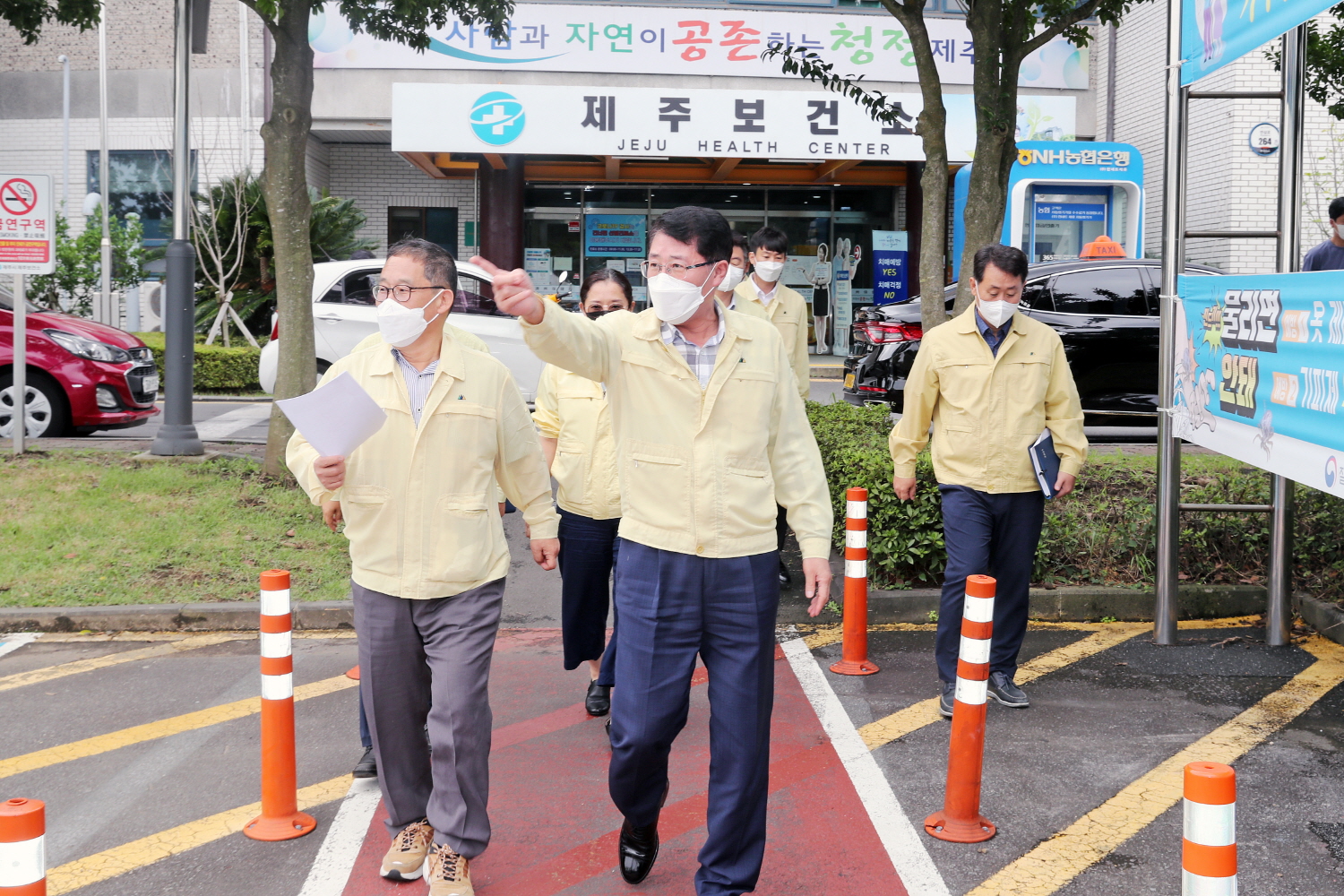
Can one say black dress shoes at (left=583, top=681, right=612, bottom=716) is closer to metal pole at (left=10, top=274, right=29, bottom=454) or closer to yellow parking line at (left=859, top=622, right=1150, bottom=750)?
yellow parking line at (left=859, top=622, right=1150, bottom=750)

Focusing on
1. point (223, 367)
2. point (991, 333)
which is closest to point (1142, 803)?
point (991, 333)

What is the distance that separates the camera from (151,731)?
509 centimetres

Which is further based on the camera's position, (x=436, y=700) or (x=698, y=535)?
(x=436, y=700)

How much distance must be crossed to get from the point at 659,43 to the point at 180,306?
1174cm

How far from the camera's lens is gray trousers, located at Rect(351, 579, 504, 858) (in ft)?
11.6

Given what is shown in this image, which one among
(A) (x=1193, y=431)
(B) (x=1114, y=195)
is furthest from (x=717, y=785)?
(B) (x=1114, y=195)

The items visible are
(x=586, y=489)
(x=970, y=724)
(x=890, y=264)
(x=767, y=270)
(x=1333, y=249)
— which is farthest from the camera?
(x=890, y=264)

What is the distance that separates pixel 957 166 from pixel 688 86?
4667mm

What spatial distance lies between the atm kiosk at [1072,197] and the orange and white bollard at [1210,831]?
15.1m

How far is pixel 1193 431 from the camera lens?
623cm

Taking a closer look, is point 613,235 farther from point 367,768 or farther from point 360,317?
point 367,768

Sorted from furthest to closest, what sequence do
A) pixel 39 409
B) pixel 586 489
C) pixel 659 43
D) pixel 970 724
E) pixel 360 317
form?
1. pixel 659 43
2. pixel 360 317
3. pixel 39 409
4. pixel 586 489
5. pixel 970 724

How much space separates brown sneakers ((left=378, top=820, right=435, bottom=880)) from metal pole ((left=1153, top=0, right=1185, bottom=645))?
13.7 feet

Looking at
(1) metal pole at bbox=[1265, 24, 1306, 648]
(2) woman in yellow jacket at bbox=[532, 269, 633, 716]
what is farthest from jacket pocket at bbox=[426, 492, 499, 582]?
(1) metal pole at bbox=[1265, 24, 1306, 648]
